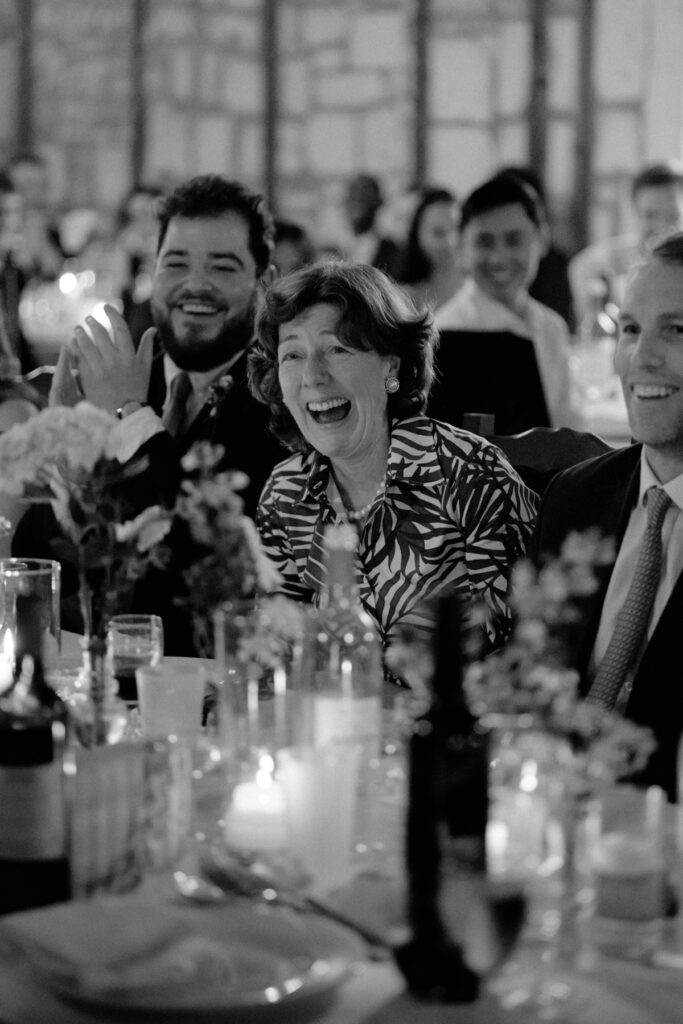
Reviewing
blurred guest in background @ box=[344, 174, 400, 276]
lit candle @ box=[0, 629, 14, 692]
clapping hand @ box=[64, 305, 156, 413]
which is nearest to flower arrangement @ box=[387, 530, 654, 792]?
lit candle @ box=[0, 629, 14, 692]

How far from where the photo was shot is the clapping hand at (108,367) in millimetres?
3271

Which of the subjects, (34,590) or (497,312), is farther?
(497,312)

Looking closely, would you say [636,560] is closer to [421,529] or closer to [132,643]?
[421,529]

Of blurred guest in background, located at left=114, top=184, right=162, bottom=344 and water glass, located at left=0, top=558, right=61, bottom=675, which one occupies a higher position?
blurred guest in background, located at left=114, top=184, right=162, bottom=344

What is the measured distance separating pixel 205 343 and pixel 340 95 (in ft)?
22.5

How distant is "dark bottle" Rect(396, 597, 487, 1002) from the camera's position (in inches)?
47.4

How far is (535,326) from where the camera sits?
5.17m

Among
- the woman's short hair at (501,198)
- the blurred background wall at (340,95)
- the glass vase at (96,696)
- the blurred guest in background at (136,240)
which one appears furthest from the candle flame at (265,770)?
the blurred background wall at (340,95)

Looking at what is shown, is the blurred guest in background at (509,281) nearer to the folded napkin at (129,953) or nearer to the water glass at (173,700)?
the water glass at (173,700)

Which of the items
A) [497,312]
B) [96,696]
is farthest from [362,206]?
[96,696]

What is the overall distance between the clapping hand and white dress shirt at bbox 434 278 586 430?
1.84 m

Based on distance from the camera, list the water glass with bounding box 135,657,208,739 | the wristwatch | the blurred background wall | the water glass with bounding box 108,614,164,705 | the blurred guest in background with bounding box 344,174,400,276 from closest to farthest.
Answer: the water glass with bounding box 135,657,208,739
the water glass with bounding box 108,614,164,705
the wristwatch
the blurred guest in background with bounding box 344,174,400,276
the blurred background wall

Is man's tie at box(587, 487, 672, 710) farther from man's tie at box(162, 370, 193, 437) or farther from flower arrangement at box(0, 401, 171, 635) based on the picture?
man's tie at box(162, 370, 193, 437)

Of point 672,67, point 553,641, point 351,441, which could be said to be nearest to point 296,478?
point 351,441
